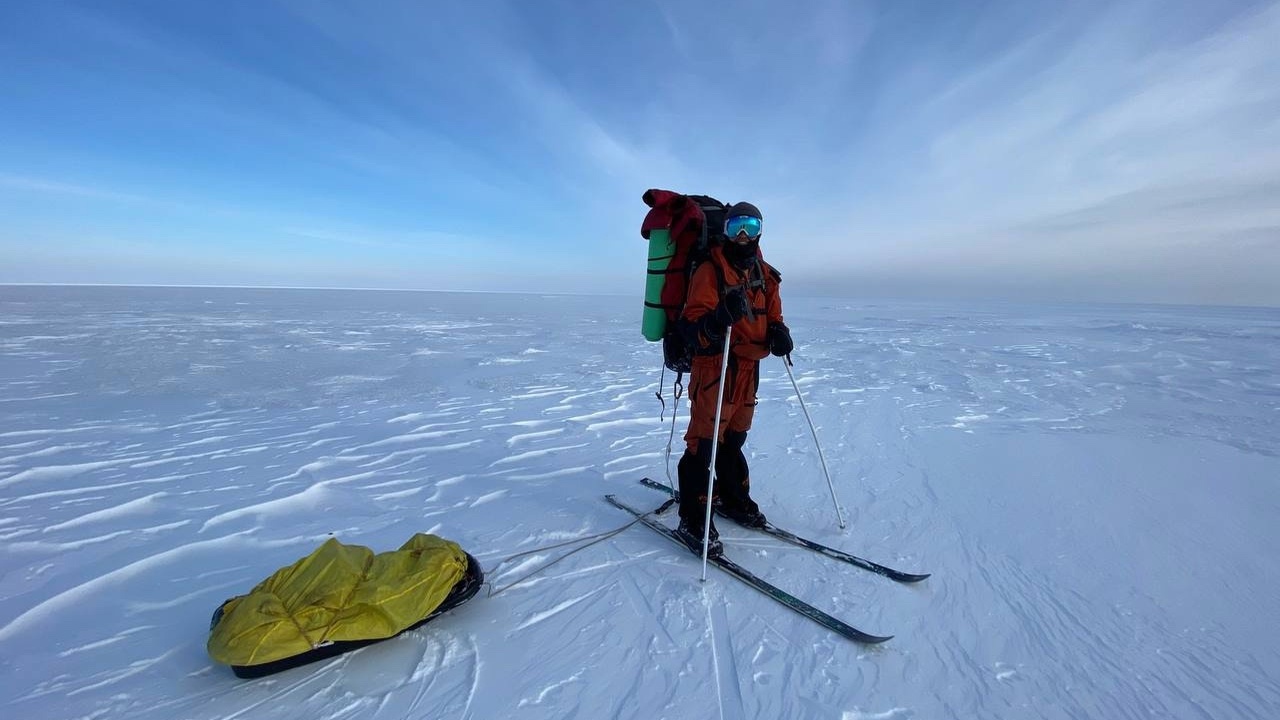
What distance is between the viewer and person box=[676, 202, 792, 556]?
3.23 m

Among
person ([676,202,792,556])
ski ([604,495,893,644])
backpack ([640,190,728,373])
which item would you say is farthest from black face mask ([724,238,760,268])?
→ ski ([604,495,893,644])

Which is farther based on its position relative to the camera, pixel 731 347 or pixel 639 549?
pixel 639 549

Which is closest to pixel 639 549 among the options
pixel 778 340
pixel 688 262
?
pixel 778 340

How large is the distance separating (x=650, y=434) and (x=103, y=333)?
57.7 ft

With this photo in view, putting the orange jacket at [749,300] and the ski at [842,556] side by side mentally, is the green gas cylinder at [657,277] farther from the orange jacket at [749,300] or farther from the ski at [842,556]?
the ski at [842,556]

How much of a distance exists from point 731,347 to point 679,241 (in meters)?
0.79

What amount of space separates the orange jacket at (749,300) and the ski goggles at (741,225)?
0.17 m

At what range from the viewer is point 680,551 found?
3.61m

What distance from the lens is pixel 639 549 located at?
3.63 m

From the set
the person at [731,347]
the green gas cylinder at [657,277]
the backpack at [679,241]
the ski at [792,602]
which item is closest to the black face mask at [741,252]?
the person at [731,347]

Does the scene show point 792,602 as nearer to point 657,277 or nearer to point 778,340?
point 778,340

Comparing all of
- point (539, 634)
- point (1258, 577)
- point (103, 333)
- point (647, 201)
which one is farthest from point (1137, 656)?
point (103, 333)

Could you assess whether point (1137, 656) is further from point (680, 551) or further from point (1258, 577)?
point (680, 551)

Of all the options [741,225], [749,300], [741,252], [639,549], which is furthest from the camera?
[639,549]
